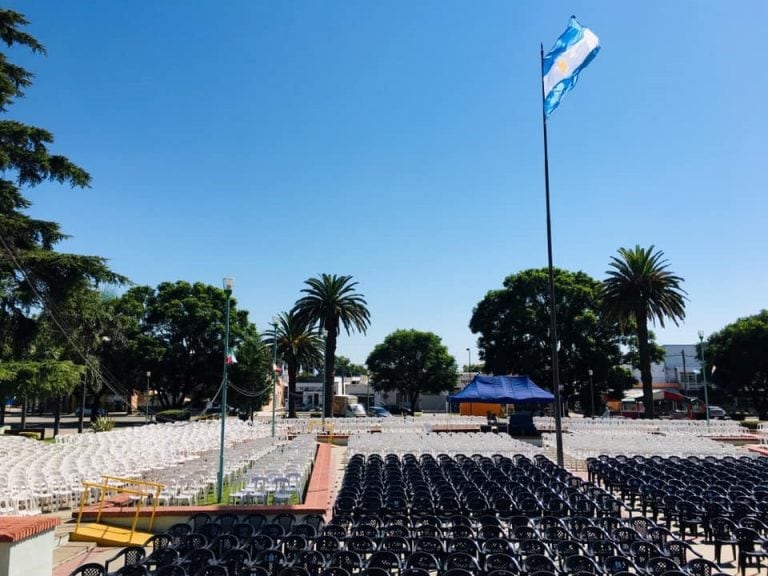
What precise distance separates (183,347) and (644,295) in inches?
1674

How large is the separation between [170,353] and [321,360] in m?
14.5

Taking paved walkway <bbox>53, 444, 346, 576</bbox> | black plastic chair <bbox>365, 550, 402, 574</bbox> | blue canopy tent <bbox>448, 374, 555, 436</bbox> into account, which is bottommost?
paved walkway <bbox>53, 444, 346, 576</bbox>

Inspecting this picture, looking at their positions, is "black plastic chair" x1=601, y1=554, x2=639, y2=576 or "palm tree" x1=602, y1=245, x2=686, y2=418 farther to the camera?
"palm tree" x1=602, y1=245, x2=686, y2=418

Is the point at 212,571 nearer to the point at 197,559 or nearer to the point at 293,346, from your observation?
the point at 197,559

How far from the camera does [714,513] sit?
1197cm

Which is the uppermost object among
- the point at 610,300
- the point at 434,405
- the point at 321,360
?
the point at 610,300

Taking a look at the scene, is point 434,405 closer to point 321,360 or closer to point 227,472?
point 321,360

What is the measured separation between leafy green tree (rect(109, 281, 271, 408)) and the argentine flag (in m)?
40.2

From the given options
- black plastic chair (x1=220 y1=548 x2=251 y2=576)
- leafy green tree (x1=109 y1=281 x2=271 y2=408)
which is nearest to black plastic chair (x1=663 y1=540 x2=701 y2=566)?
black plastic chair (x1=220 y1=548 x2=251 y2=576)

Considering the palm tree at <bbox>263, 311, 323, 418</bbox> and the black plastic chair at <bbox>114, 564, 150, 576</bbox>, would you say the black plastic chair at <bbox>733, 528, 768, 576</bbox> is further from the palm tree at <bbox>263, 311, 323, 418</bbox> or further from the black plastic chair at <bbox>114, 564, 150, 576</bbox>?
the palm tree at <bbox>263, 311, 323, 418</bbox>

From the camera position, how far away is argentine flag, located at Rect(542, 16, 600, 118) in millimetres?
19406

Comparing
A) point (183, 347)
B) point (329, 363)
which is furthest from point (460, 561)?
point (183, 347)

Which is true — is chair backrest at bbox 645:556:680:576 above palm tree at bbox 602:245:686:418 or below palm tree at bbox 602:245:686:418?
below

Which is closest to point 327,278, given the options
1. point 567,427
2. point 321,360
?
point 321,360
